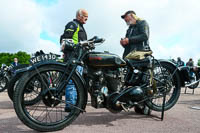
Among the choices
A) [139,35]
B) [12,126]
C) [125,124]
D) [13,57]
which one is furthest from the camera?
[13,57]

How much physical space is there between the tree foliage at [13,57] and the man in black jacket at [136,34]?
74.4 m

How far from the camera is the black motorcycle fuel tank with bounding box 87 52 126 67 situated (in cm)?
283

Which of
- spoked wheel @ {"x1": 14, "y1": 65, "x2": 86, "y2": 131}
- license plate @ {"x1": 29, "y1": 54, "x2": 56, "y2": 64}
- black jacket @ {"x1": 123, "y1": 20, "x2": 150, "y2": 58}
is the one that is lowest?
spoked wheel @ {"x1": 14, "y1": 65, "x2": 86, "y2": 131}

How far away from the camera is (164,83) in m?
3.50

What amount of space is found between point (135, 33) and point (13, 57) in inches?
3085

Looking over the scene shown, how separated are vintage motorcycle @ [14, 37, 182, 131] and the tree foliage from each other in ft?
246

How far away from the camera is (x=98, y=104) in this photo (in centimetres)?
283

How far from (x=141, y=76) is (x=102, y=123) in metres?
0.99

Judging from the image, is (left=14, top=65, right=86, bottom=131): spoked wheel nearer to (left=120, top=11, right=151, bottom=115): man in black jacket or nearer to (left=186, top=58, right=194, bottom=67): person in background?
(left=120, top=11, right=151, bottom=115): man in black jacket

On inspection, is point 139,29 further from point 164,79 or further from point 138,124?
point 138,124

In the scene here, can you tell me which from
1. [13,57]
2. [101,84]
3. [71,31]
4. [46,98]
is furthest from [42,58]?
[13,57]

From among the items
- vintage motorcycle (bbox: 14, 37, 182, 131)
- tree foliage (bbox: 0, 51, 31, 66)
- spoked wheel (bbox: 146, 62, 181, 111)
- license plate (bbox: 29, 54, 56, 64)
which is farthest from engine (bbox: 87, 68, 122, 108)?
tree foliage (bbox: 0, 51, 31, 66)

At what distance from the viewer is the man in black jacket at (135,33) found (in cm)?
379

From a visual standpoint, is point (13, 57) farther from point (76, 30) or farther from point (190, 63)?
point (76, 30)
